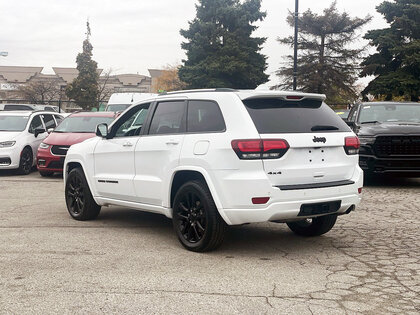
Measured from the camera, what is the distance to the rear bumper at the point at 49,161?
12.5 metres

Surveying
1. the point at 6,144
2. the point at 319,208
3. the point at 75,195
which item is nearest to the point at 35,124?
the point at 6,144

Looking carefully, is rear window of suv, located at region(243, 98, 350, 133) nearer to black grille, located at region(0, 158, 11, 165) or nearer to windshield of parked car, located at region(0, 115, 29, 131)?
black grille, located at region(0, 158, 11, 165)

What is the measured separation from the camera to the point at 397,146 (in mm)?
10250

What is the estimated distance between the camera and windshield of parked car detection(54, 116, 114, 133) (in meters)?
13.5

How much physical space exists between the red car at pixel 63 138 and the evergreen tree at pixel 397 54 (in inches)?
1139

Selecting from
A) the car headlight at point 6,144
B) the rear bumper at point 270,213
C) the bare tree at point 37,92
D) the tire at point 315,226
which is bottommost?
the tire at point 315,226

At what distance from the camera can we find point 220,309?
378 centimetres

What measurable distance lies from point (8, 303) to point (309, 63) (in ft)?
156

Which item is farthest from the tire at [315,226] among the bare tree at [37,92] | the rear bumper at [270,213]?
the bare tree at [37,92]

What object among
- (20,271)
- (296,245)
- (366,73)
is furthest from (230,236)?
(366,73)

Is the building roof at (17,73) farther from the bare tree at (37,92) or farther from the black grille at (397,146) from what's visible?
the black grille at (397,146)

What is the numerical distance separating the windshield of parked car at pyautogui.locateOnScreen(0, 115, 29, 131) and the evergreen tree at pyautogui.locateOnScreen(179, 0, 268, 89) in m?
31.7

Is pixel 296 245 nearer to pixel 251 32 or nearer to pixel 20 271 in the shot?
pixel 20 271

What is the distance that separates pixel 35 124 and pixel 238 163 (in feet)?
36.0
